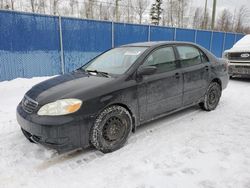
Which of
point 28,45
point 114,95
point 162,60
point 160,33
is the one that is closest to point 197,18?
point 160,33

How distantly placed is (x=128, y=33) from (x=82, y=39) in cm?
242

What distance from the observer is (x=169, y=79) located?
4012mm

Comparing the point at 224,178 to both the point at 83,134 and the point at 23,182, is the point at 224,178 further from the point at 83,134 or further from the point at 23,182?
the point at 23,182

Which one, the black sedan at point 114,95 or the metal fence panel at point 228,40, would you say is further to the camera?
the metal fence panel at point 228,40

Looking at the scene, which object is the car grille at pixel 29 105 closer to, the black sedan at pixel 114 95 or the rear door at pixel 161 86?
the black sedan at pixel 114 95

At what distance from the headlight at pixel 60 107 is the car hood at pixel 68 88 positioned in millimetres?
76

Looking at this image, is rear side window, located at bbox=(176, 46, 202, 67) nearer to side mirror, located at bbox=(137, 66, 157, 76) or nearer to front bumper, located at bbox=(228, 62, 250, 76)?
side mirror, located at bbox=(137, 66, 157, 76)

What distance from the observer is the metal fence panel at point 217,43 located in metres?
16.3

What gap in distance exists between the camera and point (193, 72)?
450 centimetres

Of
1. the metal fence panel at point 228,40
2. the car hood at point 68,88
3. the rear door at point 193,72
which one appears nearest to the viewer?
the car hood at point 68,88

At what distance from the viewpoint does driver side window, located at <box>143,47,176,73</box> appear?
3.87 metres

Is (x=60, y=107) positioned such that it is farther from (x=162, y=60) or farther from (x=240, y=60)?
(x=240, y=60)

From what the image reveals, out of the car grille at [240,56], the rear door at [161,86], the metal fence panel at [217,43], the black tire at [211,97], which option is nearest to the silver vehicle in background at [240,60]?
the car grille at [240,56]

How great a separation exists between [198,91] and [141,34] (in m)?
6.72
